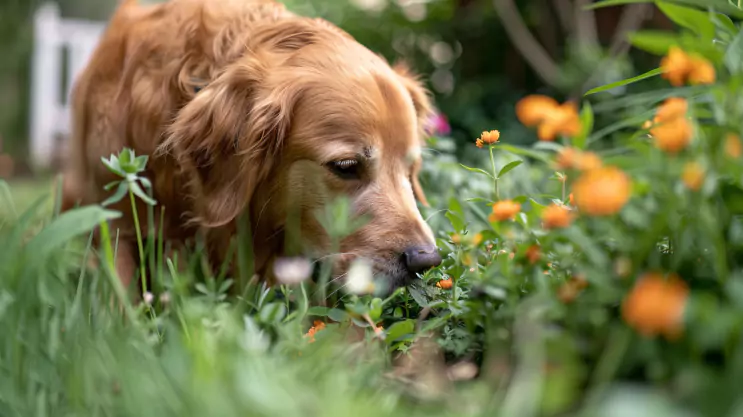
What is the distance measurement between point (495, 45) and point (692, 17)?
207 inches

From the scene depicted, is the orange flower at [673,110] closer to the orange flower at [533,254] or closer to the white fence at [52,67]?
the orange flower at [533,254]

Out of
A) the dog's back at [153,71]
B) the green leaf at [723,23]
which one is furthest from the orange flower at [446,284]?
the dog's back at [153,71]

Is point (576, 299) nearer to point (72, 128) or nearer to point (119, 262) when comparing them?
point (119, 262)

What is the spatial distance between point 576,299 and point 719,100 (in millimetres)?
371

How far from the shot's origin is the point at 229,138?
226 centimetres

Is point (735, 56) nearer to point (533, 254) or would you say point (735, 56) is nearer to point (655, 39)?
point (655, 39)

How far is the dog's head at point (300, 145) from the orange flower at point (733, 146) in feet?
3.89

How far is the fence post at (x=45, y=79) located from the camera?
9.25m

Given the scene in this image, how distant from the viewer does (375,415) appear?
870mm

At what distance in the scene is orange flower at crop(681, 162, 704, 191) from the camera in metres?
0.85

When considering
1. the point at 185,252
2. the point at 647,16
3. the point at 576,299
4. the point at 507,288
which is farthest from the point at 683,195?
the point at 647,16

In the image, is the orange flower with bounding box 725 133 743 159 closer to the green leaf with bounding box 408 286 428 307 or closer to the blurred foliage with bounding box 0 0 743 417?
the blurred foliage with bounding box 0 0 743 417

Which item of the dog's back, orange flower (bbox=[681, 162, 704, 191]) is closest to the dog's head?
the dog's back

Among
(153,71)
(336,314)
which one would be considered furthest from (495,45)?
(336,314)
